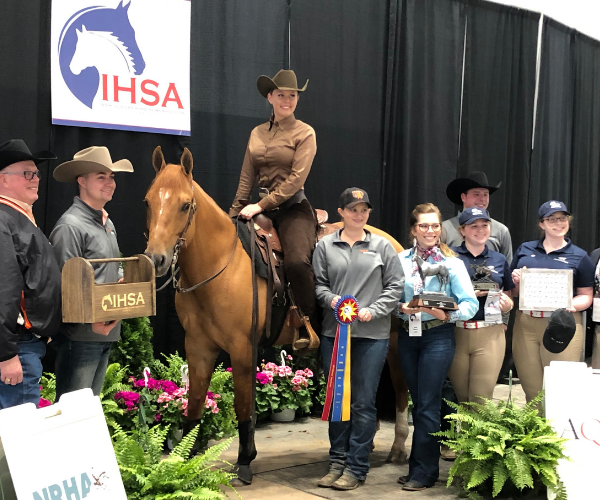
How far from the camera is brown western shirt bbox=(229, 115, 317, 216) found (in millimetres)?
4262

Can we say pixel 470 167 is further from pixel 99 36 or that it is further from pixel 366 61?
pixel 99 36

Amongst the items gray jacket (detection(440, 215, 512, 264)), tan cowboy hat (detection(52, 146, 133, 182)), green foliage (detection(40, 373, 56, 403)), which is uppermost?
tan cowboy hat (detection(52, 146, 133, 182))

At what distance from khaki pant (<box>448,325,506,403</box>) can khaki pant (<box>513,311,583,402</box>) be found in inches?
9.5

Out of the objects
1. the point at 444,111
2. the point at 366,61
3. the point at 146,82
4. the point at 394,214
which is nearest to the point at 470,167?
the point at 444,111

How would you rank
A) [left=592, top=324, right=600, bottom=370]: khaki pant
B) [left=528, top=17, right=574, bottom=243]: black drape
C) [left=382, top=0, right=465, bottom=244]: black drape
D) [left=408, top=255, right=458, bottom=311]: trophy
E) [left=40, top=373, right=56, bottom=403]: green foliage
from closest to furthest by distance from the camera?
[left=408, top=255, right=458, bottom=311]: trophy → [left=592, top=324, right=600, bottom=370]: khaki pant → [left=40, top=373, right=56, bottom=403]: green foliage → [left=382, top=0, right=465, bottom=244]: black drape → [left=528, top=17, right=574, bottom=243]: black drape

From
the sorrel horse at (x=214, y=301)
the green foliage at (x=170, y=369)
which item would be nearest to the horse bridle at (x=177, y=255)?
the sorrel horse at (x=214, y=301)

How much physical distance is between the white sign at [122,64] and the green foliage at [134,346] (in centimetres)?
147

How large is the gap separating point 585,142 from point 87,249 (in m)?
7.73

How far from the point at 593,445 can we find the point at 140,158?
366 centimetres

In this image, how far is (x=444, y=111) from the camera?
23.9 ft

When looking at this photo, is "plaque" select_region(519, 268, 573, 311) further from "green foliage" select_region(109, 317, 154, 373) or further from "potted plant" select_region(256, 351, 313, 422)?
"green foliage" select_region(109, 317, 154, 373)

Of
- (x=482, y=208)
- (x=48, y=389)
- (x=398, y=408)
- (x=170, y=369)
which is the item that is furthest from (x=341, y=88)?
(x=48, y=389)

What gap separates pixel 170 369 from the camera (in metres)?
5.22

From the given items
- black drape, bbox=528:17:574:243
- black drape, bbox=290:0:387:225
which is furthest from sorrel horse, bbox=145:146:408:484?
black drape, bbox=528:17:574:243
